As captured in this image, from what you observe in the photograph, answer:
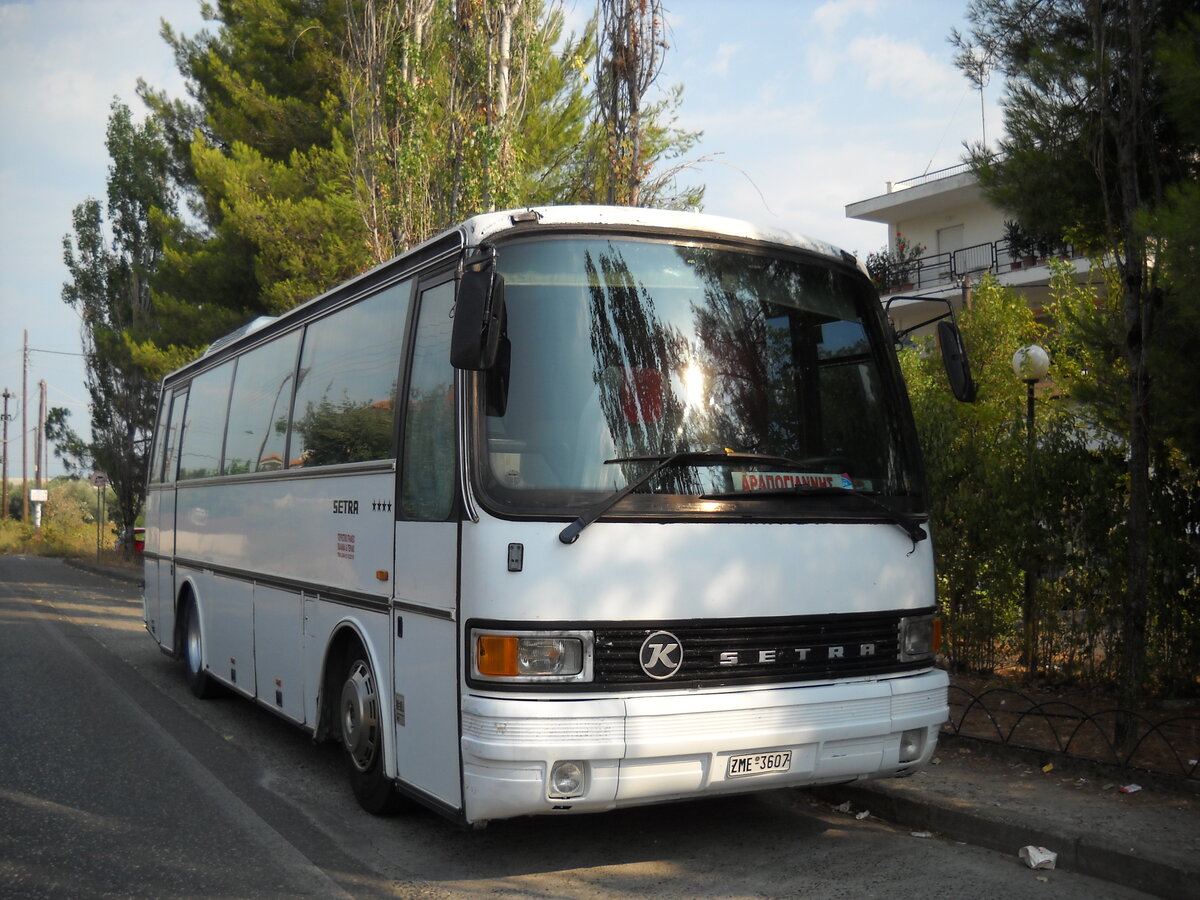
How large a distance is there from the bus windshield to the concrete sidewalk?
1606 millimetres

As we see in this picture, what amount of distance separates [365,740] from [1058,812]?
3.55 meters

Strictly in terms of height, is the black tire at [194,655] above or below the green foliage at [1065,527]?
below

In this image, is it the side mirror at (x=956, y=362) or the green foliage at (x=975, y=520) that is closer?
the side mirror at (x=956, y=362)

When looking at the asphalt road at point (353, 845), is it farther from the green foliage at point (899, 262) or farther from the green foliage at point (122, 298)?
the green foliage at point (122, 298)

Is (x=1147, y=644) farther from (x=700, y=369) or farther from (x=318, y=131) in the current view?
(x=318, y=131)

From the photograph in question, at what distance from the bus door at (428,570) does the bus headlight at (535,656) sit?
0.81 feet

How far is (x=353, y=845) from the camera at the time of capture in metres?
5.83

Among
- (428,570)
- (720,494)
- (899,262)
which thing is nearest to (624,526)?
(720,494)

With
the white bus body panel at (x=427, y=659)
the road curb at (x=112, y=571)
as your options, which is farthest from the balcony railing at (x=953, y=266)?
A: the white bus body panel at (x=427, y=659)

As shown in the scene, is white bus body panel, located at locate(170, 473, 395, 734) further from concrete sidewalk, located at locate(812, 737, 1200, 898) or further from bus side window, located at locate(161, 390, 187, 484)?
concrete sidewalk, located at locate(812, 737, 1200, 898)

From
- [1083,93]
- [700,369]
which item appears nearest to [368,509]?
[700,369]

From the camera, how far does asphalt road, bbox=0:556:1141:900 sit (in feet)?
17.0

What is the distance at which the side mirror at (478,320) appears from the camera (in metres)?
4.79

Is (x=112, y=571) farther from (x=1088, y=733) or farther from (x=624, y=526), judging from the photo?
(x=624, y=526)
